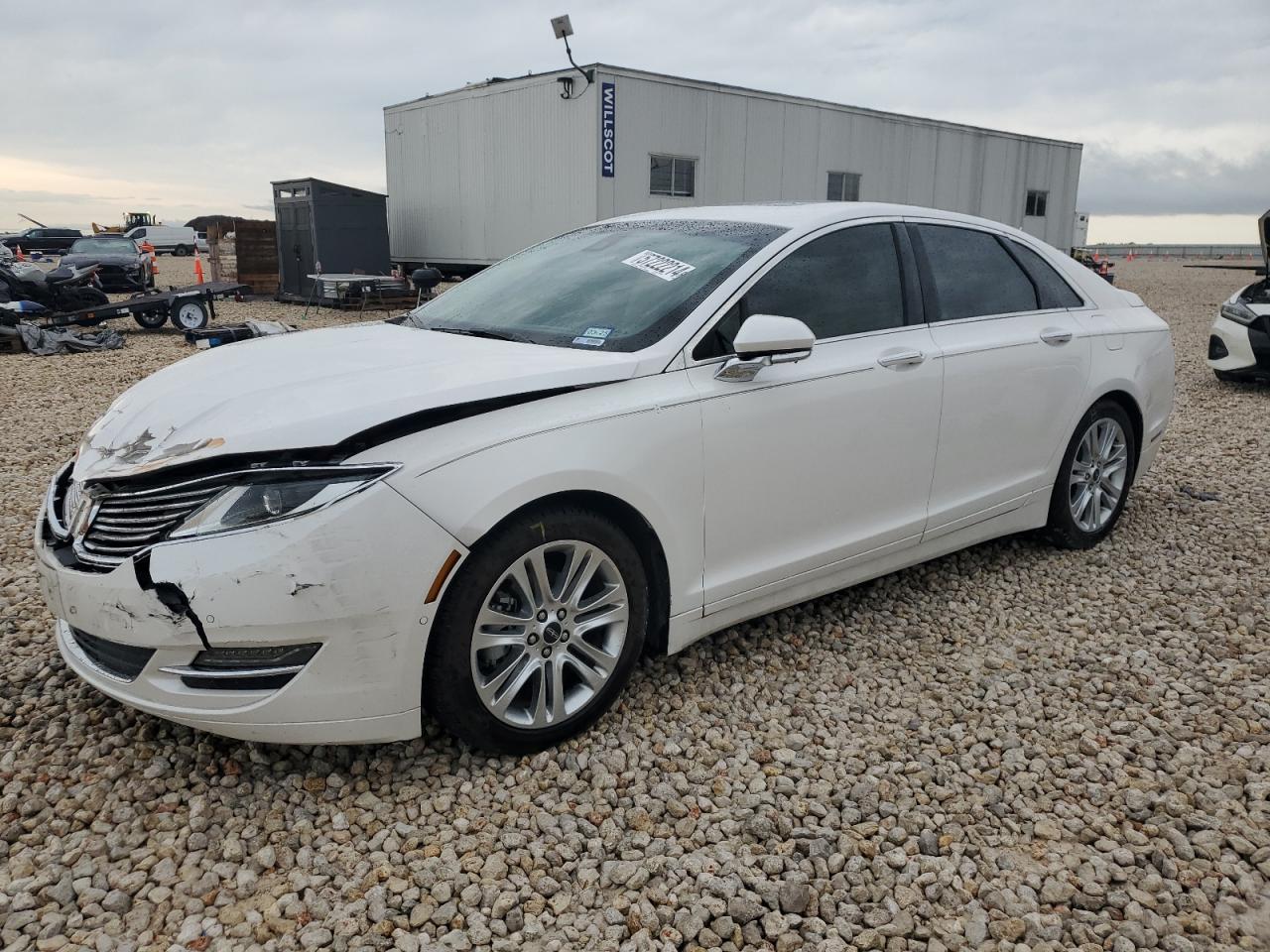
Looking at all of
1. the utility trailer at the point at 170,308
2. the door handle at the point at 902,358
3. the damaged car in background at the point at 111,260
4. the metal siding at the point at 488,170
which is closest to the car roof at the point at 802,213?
the door handle at the point at 902,358

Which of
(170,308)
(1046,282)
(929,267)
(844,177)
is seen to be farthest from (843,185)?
(929,267)

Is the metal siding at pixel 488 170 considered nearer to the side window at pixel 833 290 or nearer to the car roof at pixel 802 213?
the car roof at pixel 802 213

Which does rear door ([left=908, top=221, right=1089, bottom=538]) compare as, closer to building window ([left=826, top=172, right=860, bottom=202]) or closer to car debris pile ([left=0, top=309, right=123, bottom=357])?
car debris pile ([left=0, top=309, right=123, bottom=357])

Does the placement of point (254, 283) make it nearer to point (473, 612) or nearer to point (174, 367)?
point (174, 367)

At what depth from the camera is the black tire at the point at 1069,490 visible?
14.6 ft

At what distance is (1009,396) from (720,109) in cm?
1347

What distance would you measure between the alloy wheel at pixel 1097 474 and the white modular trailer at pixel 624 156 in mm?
11363

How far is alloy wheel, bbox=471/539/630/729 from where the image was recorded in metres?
2.68

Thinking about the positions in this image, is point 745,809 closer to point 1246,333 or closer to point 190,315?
point 1246,333

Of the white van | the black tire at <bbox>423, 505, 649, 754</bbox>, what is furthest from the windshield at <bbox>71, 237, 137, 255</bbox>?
the black tire at <bbox>423, 505, 649, 754</bbox>

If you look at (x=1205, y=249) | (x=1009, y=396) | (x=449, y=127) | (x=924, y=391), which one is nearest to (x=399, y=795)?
(x=924, y=391)

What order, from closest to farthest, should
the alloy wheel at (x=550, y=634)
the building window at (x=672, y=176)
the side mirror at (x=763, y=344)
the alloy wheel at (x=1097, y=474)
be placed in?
the alloy wheel at (x=550, y=634)
the side mirror at (x=763, y=344)
the alloy wheel at (x=1097, y=474)
the building window at (x=672, y=176)

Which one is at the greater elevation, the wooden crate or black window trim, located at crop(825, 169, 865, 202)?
black window trim, located at crop(825, 169, 865, 202)

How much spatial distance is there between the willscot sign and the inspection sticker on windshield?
12.0 metres
